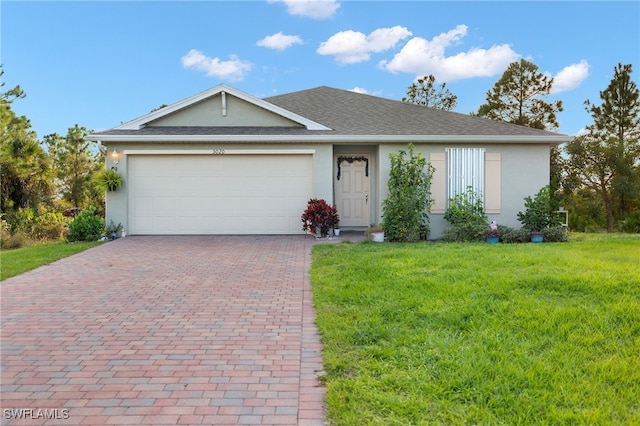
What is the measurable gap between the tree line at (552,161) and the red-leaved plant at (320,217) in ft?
23.2

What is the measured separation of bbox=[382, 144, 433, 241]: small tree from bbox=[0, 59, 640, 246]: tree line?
7.99 meters

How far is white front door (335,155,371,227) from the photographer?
1204cm

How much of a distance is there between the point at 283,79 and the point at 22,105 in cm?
1214

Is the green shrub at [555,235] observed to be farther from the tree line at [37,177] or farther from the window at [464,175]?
the tree line at [37,177]

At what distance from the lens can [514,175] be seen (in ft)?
36.6

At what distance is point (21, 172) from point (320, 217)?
11.0m

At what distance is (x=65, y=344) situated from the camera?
3879mm

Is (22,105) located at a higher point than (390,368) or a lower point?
higher

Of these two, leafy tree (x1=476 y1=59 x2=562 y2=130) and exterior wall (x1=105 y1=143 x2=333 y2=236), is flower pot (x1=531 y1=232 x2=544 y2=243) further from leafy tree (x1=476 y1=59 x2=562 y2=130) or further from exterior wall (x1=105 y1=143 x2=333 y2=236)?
leafy tree (x1=476 y1=59 x2=562 y2=130)

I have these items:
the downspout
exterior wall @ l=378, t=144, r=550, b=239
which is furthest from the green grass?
exterior wall @ l=378, t=144, r=550, b=239

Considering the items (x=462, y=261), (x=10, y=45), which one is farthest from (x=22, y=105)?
(x=462, y=261)

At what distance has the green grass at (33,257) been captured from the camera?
7.19m

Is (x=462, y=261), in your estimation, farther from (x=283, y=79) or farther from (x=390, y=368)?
(x=283, y=79)

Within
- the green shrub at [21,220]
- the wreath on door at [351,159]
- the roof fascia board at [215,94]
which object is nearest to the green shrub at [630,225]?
the wreath on door at [351,159]
